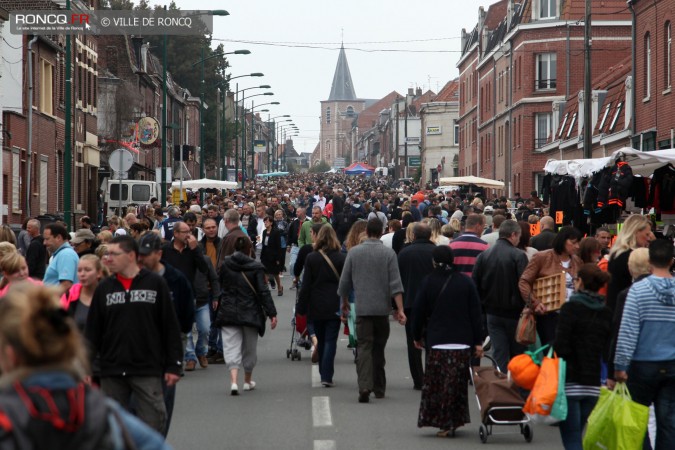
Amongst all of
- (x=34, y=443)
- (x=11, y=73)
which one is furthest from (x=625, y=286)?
(x=11, y=73)

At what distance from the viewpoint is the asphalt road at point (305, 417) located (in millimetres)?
9922

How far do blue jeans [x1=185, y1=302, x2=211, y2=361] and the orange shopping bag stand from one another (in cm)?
650

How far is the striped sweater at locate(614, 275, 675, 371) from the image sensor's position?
26.2 ft

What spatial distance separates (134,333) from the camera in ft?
24.9

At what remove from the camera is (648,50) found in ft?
110

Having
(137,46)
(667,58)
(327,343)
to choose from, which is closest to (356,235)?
(327,343)

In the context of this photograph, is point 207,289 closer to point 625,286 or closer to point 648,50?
point 625,286

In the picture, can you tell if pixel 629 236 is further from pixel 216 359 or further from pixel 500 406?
pixel 216 359

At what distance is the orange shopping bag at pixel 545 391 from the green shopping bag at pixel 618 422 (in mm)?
375

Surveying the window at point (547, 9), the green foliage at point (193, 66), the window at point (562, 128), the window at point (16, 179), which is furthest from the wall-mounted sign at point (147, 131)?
the green foliage at point (193, 66)

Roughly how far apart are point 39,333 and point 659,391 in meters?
5.51

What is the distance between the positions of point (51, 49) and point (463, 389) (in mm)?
33704

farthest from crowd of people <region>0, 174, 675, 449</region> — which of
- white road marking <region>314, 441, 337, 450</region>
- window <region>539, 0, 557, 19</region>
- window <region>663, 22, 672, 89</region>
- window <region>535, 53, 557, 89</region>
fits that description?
window <region>535, 53, 557, 89</region>

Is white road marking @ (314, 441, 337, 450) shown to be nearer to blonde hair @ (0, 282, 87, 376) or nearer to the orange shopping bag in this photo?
the orange shopping bag
